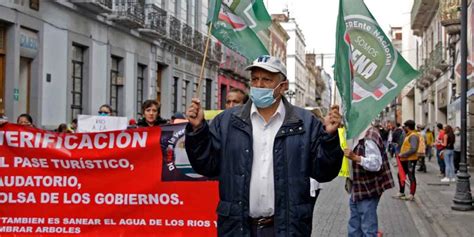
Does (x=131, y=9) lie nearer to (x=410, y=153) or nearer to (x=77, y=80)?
(x=77, y=80)

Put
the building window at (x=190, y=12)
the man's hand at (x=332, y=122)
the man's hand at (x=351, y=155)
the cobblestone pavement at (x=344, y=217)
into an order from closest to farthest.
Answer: the man's hand at (x=332, y=122)
the man's hand at (x=351, y=155)
the cobblestone pavement at (x=344, y=217)
the building window at (x=190, y=12)

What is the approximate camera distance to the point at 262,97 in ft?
13.0

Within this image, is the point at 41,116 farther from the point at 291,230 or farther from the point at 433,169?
the point at 433,169

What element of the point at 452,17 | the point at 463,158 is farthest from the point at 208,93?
the point at 463,158

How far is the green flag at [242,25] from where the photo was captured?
6.44 metres

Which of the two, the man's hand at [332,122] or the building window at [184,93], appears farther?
the building window at [184,93]

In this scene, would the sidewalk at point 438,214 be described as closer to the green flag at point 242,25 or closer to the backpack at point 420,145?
the backpack at point 420,145

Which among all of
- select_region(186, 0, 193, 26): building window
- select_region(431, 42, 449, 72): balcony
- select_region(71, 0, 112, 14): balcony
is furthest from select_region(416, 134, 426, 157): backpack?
select_region(186, 0, 193, 26): building window

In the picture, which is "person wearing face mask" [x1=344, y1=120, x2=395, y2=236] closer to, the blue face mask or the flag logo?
the flag logo

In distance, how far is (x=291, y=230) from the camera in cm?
383

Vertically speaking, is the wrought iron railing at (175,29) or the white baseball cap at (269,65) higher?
the wrought iron railing at (175,29)

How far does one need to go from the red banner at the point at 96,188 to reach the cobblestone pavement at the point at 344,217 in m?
2.87

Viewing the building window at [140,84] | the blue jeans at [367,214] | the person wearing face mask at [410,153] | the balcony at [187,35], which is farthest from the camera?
the balcony at [187,35]

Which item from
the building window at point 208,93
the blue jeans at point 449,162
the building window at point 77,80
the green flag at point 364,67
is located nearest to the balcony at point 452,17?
the blue jeans at point 449,162
